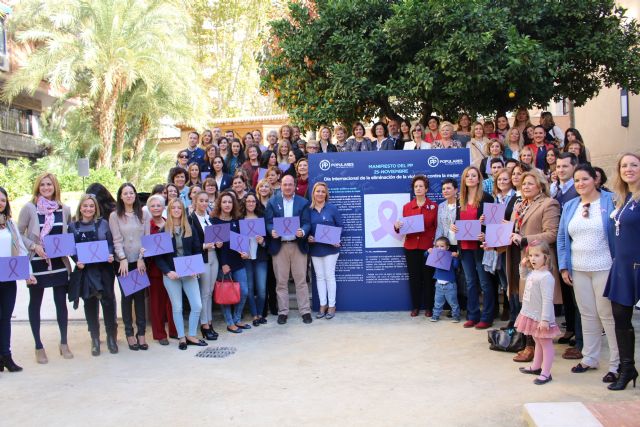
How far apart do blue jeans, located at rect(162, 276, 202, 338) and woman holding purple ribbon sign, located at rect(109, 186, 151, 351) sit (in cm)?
39

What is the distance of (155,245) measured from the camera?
22.7 ft

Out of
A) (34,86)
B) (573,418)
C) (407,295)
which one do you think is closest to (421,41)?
(407,295)

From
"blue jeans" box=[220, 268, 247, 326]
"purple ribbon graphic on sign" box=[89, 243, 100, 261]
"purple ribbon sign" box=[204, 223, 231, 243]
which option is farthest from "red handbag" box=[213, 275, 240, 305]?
"purple ribbon graphic on sign" box=[89, 243, 100, 261]

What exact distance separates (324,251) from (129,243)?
8.82ft

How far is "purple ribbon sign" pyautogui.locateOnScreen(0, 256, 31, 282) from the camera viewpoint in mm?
6129

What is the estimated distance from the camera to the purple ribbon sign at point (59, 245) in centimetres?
655

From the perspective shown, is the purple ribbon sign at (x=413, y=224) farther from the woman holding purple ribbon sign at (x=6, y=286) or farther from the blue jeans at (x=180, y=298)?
the woman holding purple ribbon sign at (x=6, y=286)

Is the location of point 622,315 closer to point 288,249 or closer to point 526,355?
point 526,355

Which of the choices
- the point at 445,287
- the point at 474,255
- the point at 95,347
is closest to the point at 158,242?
the point at 95,347

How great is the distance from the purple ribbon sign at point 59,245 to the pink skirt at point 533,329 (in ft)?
16.3

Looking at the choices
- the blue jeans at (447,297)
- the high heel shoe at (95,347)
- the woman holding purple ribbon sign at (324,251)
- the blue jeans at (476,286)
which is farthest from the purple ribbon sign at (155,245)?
the blue jeans at (476,286)

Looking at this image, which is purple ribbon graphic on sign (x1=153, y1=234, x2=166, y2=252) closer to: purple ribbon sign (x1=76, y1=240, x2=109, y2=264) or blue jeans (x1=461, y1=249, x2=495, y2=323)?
→ purple ribbon sign (x1=76, y1=240, x2=109, y2=264)

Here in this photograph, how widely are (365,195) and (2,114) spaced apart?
23376 millimetres

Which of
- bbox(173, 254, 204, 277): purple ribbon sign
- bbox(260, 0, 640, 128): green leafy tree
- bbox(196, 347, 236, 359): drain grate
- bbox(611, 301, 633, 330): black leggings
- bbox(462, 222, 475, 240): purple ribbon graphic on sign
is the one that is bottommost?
bbox(196, 347, 236, 359): drain grate
